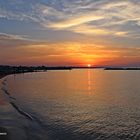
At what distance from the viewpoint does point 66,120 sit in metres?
27.2

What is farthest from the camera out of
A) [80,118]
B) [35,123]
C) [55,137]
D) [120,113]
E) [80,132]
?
[120,113]

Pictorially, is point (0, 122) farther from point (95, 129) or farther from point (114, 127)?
point (114, 127)

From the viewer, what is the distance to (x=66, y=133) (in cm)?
2205

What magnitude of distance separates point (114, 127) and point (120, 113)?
7.62m

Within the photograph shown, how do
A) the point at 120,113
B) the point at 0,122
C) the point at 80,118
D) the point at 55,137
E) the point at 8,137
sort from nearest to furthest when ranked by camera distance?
the point at 8,137
the point at 55,137
the point at 0,122
the point at 80,118
the point at 120,113

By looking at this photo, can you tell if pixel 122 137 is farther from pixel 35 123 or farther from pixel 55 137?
pixel 35 123

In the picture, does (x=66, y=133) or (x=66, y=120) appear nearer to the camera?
(x=66, y=133)

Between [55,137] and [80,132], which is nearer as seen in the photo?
[55,137]

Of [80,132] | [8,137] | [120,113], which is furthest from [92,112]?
[8,137]

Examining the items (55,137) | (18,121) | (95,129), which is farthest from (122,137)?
(18,121)

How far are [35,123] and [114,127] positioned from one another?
7.29 meters

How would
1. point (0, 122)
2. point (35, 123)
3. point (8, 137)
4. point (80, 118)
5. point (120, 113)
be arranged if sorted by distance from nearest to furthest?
1. point (8, 137)
2. point (0, 122)
3. point (35, 123)
4. point (80, 118)
5. point (120, 113)

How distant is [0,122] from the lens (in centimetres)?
2428

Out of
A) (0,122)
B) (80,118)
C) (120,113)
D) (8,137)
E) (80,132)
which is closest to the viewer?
(8,137)
